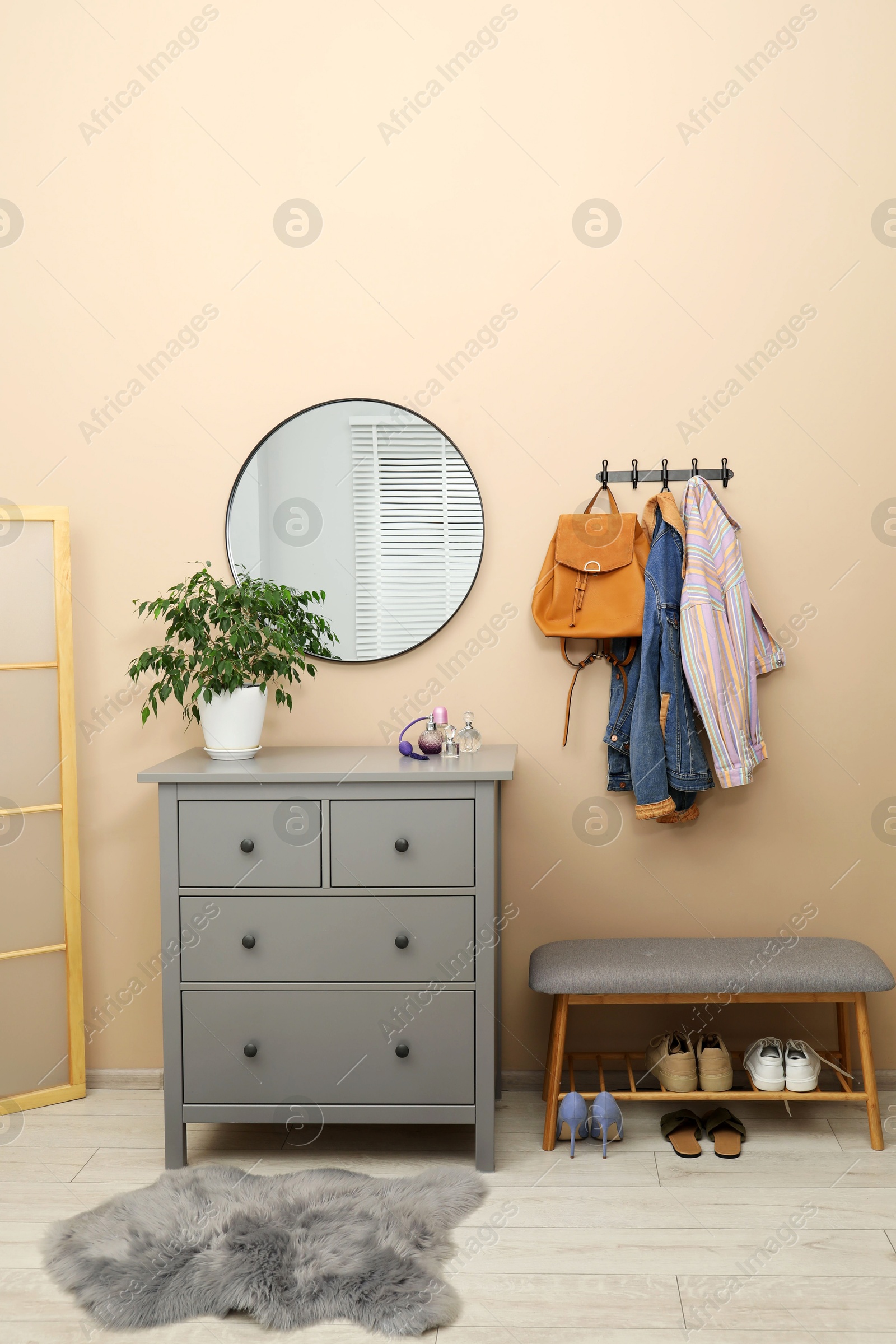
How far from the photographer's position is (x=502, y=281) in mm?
2592

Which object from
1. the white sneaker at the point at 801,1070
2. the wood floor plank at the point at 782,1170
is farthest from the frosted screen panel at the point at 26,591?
the white sneaker at the point at 801,1070

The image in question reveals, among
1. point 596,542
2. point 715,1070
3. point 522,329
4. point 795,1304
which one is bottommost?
point 795,1304

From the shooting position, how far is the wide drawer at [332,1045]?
7.09 ft

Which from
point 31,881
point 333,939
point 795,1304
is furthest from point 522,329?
point 795,1304

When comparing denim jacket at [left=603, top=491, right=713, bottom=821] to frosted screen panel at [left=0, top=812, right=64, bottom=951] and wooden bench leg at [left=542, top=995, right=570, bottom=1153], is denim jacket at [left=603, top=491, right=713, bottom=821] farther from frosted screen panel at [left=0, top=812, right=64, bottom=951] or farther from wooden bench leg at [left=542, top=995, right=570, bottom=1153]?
frosted screen panel at [left=0, top=812, right=64, bottom=951]

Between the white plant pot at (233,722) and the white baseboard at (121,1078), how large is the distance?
1.02 meters

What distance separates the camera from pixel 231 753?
2.35m

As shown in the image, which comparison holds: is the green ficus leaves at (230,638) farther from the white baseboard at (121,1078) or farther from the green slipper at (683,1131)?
the green slipper at (683,1131)

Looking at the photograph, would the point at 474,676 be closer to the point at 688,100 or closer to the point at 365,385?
the point at 365,385

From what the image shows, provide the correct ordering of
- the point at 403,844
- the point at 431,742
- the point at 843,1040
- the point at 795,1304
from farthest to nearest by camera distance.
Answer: the point at 843,1040 → the point at 431,742 → the point at 403,844 → the point at 795,1304

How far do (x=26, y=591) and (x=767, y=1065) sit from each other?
231cm

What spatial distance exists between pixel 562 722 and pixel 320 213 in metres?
1.58

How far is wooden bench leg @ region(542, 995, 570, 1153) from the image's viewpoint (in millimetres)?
2271

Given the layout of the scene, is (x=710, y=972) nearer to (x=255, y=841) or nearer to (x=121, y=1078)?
(x=255, y=841)
